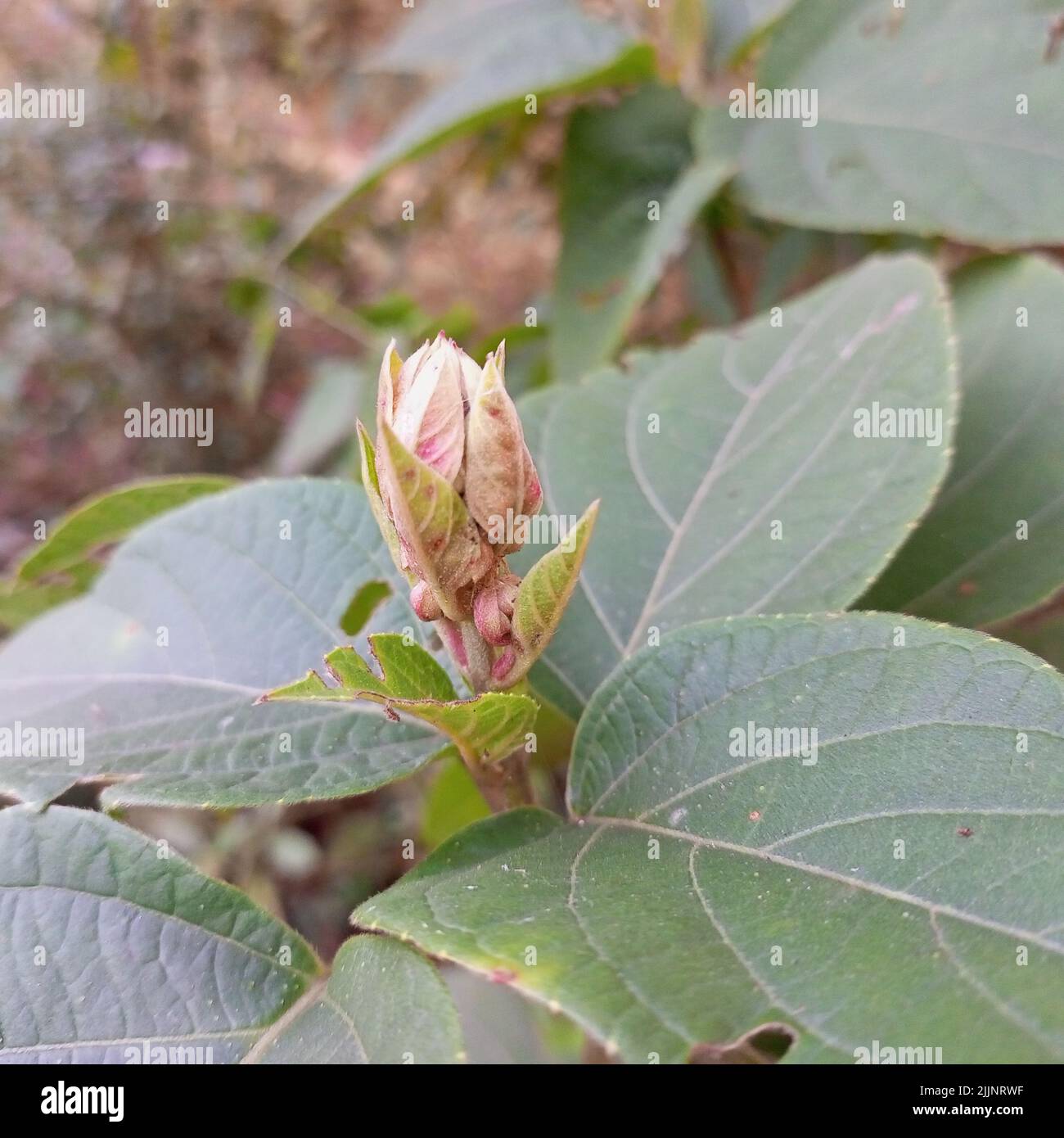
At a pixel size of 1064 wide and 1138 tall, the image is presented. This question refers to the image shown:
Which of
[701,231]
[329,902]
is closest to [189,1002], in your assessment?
[701,231]

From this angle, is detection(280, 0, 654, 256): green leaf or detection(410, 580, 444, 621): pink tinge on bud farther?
detection(280, 0, 654, 256): green leaf

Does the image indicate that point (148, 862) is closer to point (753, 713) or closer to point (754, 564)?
point (753, 713)

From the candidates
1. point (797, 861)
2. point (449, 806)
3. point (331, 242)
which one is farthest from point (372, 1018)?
point (331, 242)

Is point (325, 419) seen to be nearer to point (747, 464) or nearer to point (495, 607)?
point (747, 464)

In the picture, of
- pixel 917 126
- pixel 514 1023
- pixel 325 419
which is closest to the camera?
pixel 917 126

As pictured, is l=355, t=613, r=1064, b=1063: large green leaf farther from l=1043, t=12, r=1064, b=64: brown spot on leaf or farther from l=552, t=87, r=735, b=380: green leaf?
l=1043, t=12, r=1064, b=64: brown spot on leaf

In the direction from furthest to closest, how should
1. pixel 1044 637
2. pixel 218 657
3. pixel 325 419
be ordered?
pixel 325 419
pixel 1044 637
pixel 218 657

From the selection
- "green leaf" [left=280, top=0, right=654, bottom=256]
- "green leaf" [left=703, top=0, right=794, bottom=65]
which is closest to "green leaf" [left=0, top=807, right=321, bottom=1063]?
"green leaf" [left=280, top=0, right=654, bottom=256]
